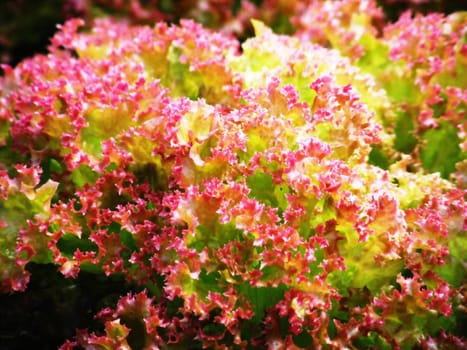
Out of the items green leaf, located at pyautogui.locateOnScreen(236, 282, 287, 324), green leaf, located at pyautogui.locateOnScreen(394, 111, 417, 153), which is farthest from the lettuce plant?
green leaf, located at pyautogui.locateOnScreen(394, 111, 417, 153)

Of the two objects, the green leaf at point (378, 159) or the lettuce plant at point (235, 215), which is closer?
the lettuce plant at point (235, 215)

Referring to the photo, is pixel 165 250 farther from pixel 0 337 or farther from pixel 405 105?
pixel 405 105

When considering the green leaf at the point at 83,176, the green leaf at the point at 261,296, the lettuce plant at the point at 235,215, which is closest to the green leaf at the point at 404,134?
the lettuce plant at the point at 235,215

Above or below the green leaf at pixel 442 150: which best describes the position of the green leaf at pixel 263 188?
below

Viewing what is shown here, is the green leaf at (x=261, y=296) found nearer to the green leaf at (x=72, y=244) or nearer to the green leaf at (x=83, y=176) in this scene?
the green leaf at (x=72, y=244)

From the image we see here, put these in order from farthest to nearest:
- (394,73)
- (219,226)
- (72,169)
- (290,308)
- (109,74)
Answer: (394,73) → (109,74) → (72,169) → (219,226) → (290,308)

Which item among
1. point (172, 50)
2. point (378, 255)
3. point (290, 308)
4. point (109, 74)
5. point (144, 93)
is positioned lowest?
point (290, 308)

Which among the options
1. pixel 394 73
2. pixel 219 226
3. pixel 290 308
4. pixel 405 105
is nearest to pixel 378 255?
pixel 290 308

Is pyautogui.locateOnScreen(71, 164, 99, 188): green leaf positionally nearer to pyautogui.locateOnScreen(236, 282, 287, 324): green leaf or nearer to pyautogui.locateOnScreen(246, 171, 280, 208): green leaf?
pyautogui.locateOnScreen(246, 171, 280, 208): green leaf
